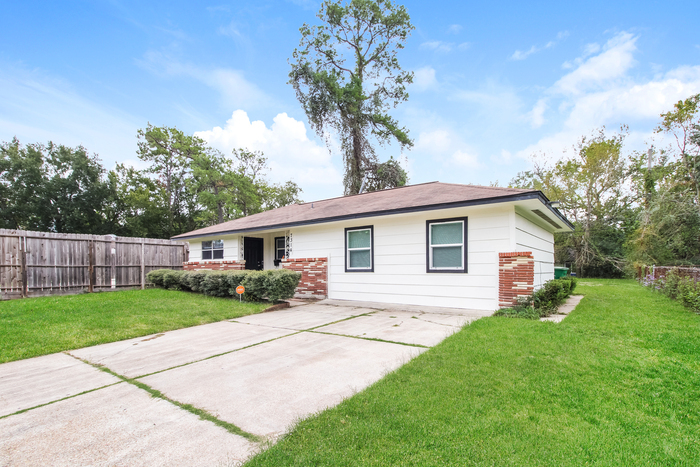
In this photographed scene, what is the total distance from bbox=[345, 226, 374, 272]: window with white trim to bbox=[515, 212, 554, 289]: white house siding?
369cm

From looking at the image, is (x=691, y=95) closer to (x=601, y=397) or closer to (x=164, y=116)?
(x=601, y=397)

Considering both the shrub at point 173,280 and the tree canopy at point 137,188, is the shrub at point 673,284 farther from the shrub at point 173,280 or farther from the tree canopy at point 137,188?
the tree canopy at point 137,188

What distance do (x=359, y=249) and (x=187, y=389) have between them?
6.60 m

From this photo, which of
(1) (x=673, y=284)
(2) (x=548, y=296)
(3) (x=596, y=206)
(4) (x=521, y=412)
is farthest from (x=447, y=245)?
(3) (x=596, y=206)

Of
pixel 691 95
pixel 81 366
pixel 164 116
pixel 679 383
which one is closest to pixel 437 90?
pixel 679 383

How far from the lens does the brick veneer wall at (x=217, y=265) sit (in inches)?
500

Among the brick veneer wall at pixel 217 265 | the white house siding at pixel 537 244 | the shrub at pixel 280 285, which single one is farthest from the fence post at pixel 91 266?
the white house siding at pixel 537 244

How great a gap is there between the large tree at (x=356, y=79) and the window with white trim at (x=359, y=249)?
44.4 feet

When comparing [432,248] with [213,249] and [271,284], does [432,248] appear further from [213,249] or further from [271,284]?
[213,249]

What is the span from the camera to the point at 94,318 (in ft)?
22.5

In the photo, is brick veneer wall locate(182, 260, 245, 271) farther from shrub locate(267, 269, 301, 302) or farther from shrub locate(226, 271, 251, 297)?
shrub locate(267, 269, 301, 302)

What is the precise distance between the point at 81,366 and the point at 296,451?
3.72 meters

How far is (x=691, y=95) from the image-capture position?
19844mm

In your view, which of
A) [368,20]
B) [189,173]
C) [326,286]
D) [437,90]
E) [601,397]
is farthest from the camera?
[189,173]
